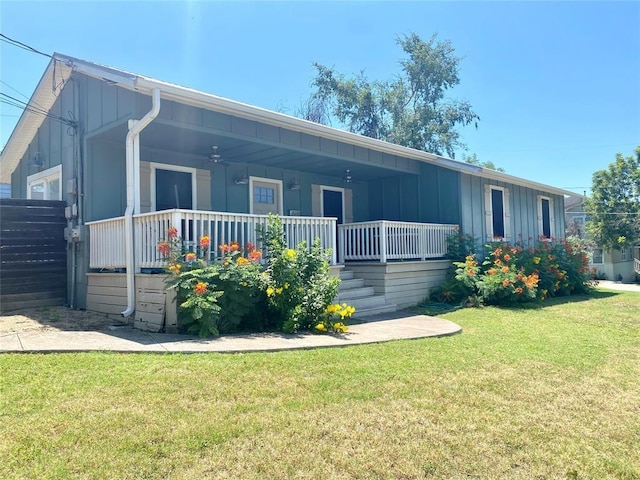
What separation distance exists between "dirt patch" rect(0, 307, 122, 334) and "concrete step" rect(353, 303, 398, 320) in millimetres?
3900

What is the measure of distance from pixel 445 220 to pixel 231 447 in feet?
31.4

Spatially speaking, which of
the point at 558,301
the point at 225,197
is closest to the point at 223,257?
the point at 225,197

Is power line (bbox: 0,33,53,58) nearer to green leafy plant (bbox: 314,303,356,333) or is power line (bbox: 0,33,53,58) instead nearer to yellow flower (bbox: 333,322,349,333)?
green leafy plant (bbox: 314,303,356,333)

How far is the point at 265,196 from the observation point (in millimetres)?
10445

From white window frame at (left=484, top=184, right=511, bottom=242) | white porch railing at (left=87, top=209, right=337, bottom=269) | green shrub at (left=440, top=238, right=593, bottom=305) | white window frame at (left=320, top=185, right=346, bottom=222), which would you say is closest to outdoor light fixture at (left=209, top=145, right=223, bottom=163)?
white porch railing at (left=87, top=209, right=337, bottom=269)

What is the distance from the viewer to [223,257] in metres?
6.19

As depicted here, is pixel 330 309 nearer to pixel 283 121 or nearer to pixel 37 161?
pixel 283 121

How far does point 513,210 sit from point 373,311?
7.42m

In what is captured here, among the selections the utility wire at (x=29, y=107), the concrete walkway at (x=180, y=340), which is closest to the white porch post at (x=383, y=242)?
the concrete walkway at (x=180, y=340)

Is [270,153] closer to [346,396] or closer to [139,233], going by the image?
[139,233]

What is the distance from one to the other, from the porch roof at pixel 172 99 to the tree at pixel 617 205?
13.0 metres

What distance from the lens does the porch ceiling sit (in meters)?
7.64

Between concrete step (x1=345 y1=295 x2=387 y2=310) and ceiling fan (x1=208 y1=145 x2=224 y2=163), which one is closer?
concrete step (x1=345 y1=295 x2=387 y2=310)

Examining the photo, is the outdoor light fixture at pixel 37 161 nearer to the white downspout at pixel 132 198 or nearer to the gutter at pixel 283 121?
the white downspout at pixel 132 198
